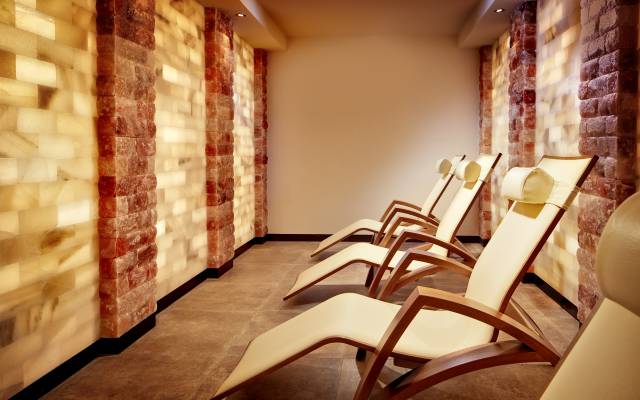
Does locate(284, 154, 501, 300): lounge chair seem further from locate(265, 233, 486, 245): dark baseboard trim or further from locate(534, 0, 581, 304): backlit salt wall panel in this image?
locate(265, 233, 486, 245): dark baseboard trim

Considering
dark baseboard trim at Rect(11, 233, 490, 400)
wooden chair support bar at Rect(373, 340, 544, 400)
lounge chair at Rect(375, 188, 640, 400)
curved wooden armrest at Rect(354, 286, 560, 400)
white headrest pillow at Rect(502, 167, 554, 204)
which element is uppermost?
white headrest pillow at Rect(502, 167, 554, 204)

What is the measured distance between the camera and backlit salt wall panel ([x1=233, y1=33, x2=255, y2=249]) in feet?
20.9

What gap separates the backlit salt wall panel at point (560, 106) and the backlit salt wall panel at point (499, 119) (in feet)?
4.06

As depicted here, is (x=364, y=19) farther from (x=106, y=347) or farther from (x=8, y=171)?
(x=8, y=171)

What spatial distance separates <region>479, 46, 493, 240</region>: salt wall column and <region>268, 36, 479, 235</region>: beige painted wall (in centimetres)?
19

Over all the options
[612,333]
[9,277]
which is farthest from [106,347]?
[612,333]

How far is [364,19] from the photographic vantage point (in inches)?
256

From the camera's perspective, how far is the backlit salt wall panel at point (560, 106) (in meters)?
3.95

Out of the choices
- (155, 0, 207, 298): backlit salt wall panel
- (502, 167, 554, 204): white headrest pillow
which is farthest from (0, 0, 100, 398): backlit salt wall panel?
(502, 167, 554, 204): white headrest pillow

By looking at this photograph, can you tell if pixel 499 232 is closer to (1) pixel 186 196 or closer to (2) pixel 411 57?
(1) pixel 186 196

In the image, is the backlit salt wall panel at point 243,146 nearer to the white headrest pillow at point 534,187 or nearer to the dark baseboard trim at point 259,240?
the dark baseboard trim at point 259,240

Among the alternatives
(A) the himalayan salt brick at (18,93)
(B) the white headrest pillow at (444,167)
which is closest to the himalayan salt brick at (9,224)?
(A) the himalayan salt brick at (18,93)

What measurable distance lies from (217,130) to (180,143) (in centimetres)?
67

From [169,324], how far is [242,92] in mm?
3713
